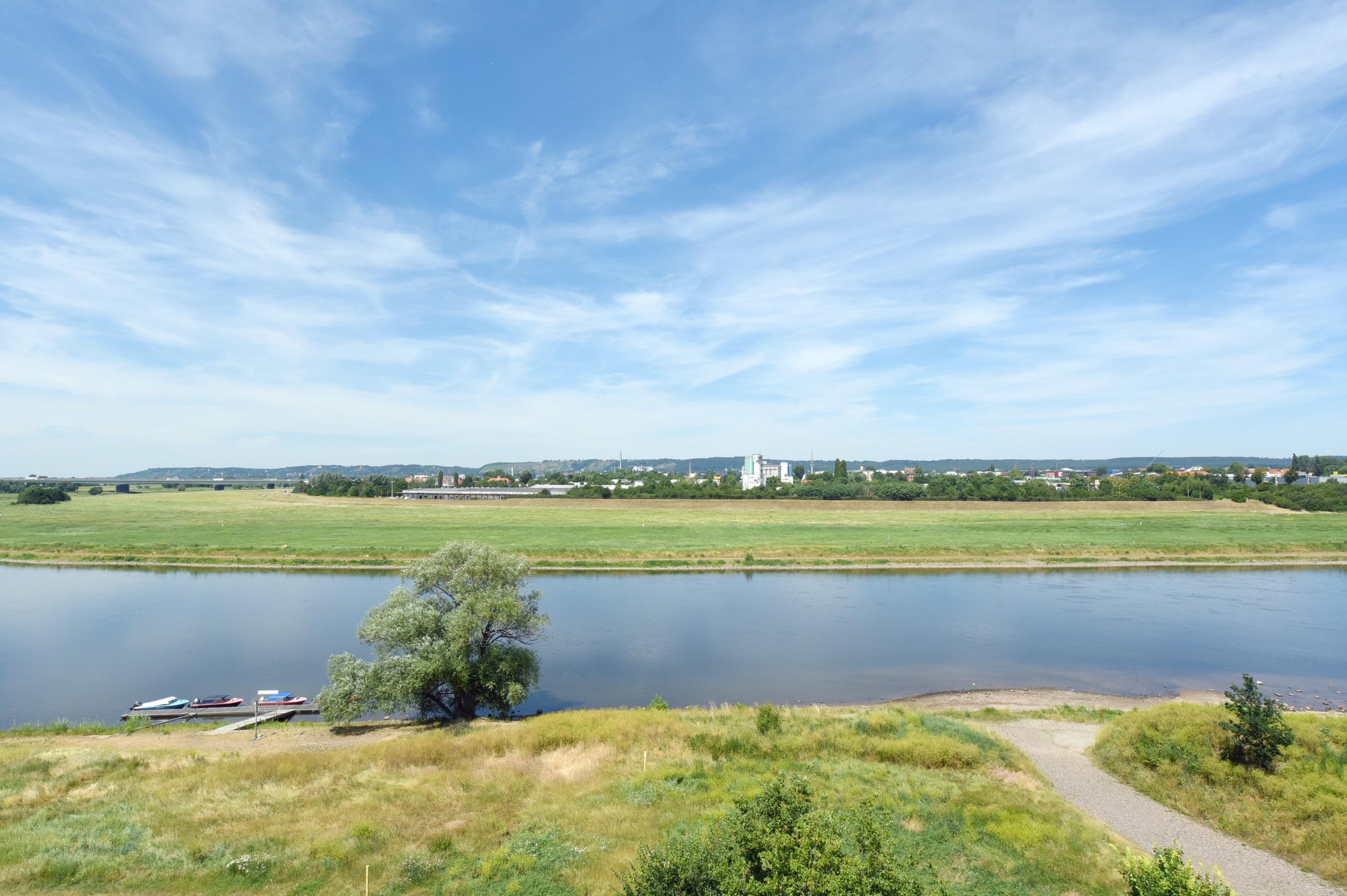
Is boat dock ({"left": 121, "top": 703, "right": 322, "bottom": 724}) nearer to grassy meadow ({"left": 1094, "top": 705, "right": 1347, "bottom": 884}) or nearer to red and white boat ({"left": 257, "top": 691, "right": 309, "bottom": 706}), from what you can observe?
red and white boat ({"left": 257, "top": 691, "right": 309, "bottom": 706})

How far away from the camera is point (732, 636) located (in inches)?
1371

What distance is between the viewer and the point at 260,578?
49.9 meters

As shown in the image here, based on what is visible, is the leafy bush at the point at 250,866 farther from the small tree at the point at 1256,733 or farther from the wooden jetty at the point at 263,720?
the small tree at the point at 1256,733

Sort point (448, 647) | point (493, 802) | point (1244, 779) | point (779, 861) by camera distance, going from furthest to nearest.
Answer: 1. point (448, 647)
2. point (493, 802)
3. point (1244, 779)
4. point (779, 861)

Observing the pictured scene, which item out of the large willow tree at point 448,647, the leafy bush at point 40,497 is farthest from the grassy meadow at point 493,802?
the leafy bush at point 40,497

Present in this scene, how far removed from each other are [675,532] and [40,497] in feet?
418

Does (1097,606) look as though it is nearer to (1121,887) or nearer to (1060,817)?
(1060,817)

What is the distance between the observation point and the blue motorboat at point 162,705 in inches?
953

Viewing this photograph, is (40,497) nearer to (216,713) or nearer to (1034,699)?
(216,713)

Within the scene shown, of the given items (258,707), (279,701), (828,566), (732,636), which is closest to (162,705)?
(279,701)

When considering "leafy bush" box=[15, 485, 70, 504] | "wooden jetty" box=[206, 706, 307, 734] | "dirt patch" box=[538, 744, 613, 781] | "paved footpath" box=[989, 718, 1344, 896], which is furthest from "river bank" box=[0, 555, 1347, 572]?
"leafy bush" box=[15, 485, 70, 504]

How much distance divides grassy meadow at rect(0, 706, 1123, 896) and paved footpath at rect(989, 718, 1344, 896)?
2.90 ft

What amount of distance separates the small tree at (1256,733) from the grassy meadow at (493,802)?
4.86m

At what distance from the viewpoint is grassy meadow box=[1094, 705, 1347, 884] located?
12586 mm
